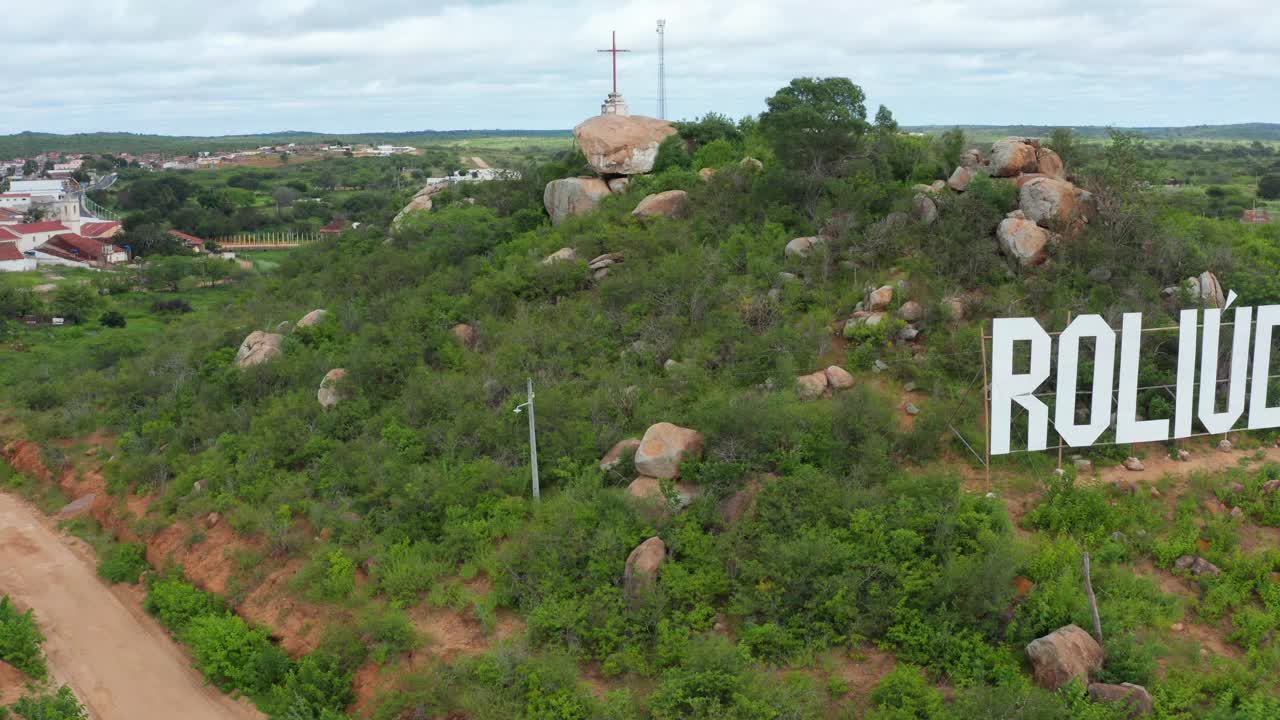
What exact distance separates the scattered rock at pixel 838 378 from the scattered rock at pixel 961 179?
23.3 feet

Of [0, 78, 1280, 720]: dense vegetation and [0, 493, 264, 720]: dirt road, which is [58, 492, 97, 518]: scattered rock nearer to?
[0, 493, 264, 720]: dirt road

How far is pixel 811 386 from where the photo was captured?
1867 cm

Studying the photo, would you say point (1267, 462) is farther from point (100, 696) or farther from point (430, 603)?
point (100, 696)

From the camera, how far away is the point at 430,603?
16.0m

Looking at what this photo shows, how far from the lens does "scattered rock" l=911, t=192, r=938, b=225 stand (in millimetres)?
22406

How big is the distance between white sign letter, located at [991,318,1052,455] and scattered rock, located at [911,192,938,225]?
7.57m

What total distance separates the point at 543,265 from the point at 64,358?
73.4 feet

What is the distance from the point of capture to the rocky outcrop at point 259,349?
84.4ft

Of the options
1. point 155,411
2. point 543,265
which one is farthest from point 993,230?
point 155,411

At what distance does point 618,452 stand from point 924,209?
1040cm

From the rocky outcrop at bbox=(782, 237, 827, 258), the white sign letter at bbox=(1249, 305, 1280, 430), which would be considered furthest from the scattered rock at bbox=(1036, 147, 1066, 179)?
the white sign letter at bbox=(1249, 305, 1280, 430)

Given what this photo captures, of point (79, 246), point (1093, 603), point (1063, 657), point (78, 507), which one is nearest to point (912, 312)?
point (1093, 603)

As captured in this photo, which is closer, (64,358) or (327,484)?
(327,484)

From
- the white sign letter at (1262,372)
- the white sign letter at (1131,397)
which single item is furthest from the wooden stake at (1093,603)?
the white sign letter at (1262,372)
